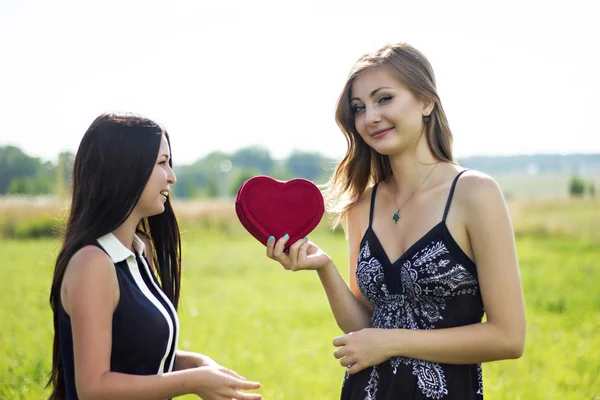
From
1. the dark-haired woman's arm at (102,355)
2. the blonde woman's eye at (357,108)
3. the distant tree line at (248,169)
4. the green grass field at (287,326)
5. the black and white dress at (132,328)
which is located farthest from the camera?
the distant tree line at (248,169)

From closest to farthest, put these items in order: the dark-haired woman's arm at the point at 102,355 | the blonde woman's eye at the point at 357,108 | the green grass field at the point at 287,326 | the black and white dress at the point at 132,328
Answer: the dark-haired woman's arm at the point at 102,355, the black and white dress at the point at 132,328, the blonde woman's eye at the point at 357,108, the green grass field at the point at 287,326

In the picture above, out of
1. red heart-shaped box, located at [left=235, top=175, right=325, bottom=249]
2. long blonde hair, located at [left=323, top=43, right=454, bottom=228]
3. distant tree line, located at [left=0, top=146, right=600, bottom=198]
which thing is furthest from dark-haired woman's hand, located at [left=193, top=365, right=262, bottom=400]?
distant tree line, located at [left=0, top=146, right=600, bottom=198]

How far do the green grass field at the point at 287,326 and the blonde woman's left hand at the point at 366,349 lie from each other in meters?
0.95

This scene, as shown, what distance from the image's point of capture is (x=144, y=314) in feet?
7.05

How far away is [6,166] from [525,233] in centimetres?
5208

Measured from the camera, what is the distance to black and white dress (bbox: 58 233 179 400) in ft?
6.95

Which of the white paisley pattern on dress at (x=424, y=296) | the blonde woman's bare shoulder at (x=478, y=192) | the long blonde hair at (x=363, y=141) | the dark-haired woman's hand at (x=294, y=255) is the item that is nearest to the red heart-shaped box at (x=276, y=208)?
the dark-haired woman's hand at (x=294, y=255)

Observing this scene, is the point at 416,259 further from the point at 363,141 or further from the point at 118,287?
the point at 118,287

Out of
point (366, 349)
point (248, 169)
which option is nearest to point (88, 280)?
point (366, 349)

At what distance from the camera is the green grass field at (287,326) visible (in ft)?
17.4

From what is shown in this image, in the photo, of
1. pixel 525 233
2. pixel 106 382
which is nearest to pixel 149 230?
pixel 106 382

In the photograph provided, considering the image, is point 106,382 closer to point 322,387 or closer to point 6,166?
point 322,387

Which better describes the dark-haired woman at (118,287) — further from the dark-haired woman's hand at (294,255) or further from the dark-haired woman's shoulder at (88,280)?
the dark-haired woman's hand at (294,255)

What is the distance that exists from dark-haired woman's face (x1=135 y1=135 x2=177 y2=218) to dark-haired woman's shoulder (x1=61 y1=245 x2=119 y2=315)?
253mm
